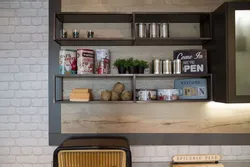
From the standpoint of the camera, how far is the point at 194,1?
6.54ft

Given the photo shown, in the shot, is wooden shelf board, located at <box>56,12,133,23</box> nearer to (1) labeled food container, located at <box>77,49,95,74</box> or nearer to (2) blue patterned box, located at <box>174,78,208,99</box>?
(1) labeled food container, located at <box>77,49,95,74</box>

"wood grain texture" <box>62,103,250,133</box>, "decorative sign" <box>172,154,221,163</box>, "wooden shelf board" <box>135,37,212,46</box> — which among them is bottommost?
"decorative sign" <box>172,154,221,163</box>

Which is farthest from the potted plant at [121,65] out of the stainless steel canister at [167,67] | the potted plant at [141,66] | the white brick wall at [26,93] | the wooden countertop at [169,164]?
the wooden countertop at [169,164]

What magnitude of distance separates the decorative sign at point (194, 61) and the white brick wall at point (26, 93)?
693 mm

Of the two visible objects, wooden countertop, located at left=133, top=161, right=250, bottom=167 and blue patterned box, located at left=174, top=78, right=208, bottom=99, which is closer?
blue patterned box, located at left=174, top=78, right=208, bottom=99

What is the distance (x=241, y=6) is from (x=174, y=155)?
131cm

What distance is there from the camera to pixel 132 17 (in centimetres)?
179

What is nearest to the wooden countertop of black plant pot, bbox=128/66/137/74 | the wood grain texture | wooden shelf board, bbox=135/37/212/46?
the wood grain texture

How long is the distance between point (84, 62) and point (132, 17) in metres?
0.53

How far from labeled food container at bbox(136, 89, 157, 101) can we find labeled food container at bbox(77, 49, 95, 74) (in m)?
0.43

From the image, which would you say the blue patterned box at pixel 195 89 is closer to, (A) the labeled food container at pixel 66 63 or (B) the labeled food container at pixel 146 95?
(B) the labeled food container at pixel 146 95

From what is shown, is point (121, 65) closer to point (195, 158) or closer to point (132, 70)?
point (132, 70)

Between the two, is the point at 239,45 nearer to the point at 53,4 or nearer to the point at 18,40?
the point at 53,4

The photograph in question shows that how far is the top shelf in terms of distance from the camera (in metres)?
1.77
